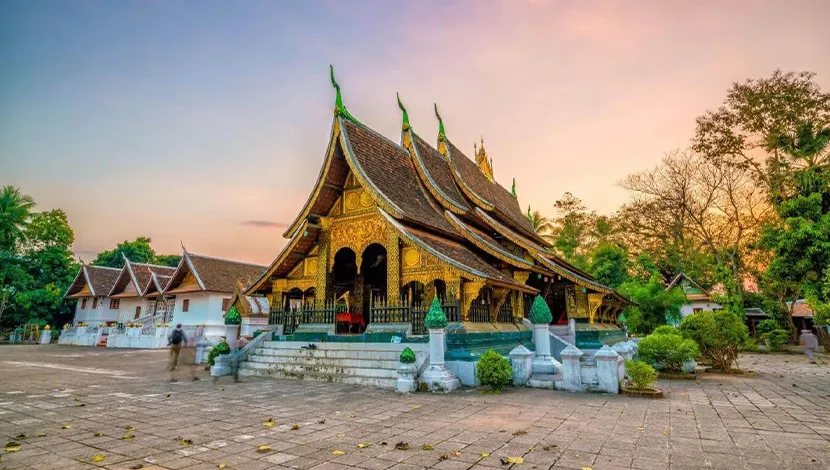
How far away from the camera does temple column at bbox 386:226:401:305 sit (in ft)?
33.4

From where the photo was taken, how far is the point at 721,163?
23.9m

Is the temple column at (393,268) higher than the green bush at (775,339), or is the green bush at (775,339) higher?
the temple column at (393,268)

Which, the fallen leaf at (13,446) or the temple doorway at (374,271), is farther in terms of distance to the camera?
the temple doorway at (374,271)

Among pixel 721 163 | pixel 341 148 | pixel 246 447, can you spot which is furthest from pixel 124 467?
pixel 721 163

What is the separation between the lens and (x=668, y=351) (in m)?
9.98

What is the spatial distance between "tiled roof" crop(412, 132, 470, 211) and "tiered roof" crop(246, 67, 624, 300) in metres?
0.04

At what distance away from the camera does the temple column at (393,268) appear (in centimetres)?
1019

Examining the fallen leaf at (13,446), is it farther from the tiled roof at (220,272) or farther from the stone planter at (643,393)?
the tiled roof at (220,272)

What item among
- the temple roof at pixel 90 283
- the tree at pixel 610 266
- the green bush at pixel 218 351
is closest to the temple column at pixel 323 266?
the green bush at pixel 218 351

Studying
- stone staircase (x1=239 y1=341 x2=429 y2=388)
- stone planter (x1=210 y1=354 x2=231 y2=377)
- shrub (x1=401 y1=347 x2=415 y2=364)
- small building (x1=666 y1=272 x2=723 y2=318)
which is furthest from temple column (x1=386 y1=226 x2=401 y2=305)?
small building (x1=666 y1=272 x2=723 y2=318)

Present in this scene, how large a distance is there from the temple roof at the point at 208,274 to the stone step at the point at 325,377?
1576 cm

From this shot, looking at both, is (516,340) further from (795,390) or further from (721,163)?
(721,163)

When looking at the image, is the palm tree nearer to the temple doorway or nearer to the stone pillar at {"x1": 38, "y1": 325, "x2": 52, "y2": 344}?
the stone pillar at {"x1": 38, "y1": 325, "x2": 52, "y2": 344}

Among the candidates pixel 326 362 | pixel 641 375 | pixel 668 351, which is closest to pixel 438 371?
pixel 326 362
